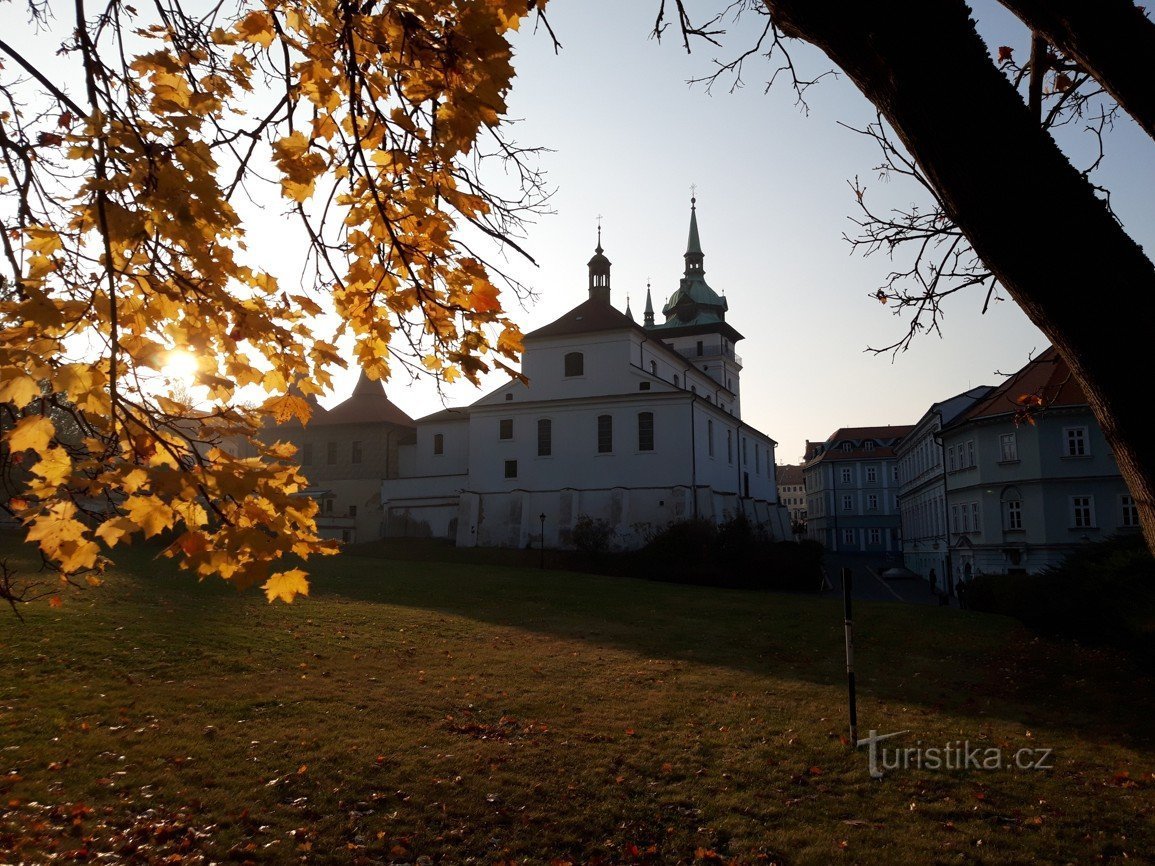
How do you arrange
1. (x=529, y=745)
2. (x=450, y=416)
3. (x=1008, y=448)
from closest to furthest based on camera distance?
1. (x=529, y=745)
2. (x=1008, y=448)
3. (x=450, y=416)

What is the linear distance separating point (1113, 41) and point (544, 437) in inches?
1747

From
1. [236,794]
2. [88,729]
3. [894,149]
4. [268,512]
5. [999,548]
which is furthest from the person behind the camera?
[999,548]

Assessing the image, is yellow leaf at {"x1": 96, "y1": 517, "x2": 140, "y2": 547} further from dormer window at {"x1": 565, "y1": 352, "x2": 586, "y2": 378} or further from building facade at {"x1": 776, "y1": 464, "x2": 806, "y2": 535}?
building facade at {"x1": 776, "y1": 464, "x2": 806, "y2": 535}

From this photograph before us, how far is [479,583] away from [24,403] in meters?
27.4

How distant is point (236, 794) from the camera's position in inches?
276

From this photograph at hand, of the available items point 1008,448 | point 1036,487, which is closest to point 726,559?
point 1036,487

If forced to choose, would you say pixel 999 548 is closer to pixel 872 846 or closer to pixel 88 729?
pixel 872 846

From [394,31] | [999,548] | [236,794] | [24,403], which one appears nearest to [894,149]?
[394,31]

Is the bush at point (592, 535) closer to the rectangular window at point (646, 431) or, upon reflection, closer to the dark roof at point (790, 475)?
the rectangular window at point (646, 431)

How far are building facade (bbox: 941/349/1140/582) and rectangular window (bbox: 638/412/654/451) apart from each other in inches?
688

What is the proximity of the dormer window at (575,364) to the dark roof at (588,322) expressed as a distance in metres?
1.37

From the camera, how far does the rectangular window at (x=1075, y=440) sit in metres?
39.0

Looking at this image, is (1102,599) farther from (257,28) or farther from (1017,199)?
(257,28)

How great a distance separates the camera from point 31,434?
2.64m
